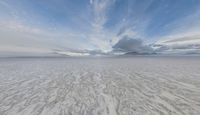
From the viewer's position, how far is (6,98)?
4691 mm

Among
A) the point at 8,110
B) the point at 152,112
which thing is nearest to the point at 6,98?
the point at 8,110

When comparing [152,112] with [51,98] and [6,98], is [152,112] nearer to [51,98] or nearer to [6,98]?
[51,98]

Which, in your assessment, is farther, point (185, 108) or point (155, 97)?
point (155, 97)

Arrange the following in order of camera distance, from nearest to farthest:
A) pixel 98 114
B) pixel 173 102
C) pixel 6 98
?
pixel 98 114 → pixel 173 102 → pixel 6 98

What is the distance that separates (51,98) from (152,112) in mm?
4531

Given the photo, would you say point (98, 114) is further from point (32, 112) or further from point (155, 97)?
point (155, 97)

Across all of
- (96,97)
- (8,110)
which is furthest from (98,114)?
(8,110)

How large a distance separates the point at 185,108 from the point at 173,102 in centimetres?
51

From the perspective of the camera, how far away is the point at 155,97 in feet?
15.5

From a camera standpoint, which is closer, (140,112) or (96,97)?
(140,112)

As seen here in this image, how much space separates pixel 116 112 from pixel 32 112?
3.14 metres

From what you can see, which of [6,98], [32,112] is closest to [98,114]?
[32,112]

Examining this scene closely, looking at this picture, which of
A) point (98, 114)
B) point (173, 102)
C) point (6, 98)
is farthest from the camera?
point (6, 98)

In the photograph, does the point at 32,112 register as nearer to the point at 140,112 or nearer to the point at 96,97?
the point at 96,97
